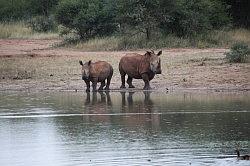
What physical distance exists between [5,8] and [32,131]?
41.2m

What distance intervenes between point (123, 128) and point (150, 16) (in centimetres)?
1958

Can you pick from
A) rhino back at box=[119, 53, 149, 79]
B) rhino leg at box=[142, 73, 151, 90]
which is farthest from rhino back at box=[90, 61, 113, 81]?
rhino leg at box=[142, 73, 151, 90]

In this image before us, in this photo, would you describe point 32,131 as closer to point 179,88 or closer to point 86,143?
point 86,143

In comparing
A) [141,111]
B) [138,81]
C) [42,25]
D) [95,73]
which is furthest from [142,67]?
[42,25]

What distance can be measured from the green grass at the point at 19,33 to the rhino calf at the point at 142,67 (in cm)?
2300

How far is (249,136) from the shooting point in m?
13.5

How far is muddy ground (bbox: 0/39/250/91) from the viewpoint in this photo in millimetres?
22172

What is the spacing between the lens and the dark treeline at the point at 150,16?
3372 centimetres

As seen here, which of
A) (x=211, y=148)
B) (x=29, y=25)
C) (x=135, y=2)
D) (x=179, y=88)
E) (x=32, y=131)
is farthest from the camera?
(x=29, y=25)

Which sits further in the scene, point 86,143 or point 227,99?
point 227,99

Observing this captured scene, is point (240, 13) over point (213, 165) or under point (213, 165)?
over

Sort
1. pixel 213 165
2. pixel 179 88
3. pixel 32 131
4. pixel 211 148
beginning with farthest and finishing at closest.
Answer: pixel 179 88, pixel 32 131, pixel 211 148, pixel 213 165

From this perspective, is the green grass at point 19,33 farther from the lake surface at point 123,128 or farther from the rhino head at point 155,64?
the lake surface at point 123,128

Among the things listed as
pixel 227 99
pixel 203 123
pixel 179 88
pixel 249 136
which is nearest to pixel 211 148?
pixel 249 136
